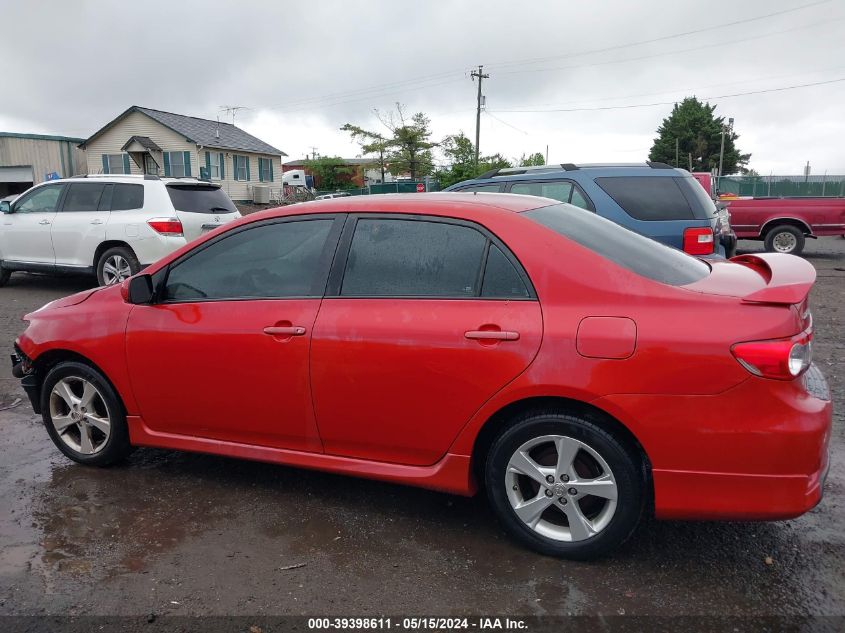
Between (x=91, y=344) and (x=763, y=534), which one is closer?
(x=763, y=534)

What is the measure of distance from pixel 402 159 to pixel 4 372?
44.5 meters

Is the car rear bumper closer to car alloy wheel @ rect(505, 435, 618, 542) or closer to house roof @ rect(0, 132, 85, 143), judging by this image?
car alloy wheel @ rect(505, 435, 618, 542)

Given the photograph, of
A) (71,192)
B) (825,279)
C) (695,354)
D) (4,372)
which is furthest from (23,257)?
(825,279)

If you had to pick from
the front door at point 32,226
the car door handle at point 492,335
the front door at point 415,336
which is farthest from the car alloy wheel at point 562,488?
the front door at point 32,226

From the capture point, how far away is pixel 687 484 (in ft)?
9.35

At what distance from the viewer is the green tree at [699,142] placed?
7056cm

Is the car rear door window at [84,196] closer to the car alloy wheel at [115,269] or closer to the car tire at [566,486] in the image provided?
the car alloy wheel at [115,269]

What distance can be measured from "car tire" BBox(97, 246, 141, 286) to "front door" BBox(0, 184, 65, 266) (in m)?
1.07

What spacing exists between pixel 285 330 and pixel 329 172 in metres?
57.4

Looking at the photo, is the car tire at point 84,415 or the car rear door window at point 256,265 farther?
the car tire at point 84,415

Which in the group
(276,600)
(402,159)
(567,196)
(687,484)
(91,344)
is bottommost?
(276,600)

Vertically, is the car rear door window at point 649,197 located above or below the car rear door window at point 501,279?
above

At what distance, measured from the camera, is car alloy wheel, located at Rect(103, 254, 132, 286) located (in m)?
9.93

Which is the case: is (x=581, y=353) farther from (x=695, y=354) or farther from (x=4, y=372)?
(x=4, y=372)
